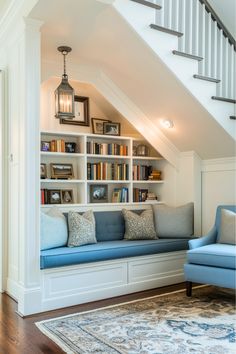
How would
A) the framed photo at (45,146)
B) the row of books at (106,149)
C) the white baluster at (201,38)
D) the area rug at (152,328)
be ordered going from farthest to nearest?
the row of books at (106,149)
the framed photo at (45,146)
the white baluster at (201,38)
the area rug at (152,328)

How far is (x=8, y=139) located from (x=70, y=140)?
3.12 feet

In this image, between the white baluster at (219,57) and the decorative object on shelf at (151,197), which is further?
the decorative object on shelf at (151,197)

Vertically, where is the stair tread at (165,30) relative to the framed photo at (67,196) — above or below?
above

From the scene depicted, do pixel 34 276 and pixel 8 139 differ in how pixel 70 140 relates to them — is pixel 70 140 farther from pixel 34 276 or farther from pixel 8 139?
pixel 34 276

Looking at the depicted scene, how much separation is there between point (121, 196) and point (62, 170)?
85cm

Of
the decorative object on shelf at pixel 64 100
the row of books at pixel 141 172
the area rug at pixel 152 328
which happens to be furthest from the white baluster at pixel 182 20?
the area rug at pixel 152 328

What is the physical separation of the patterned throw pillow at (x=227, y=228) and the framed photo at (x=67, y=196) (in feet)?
5.80

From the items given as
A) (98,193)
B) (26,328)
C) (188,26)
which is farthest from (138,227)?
(188,26)

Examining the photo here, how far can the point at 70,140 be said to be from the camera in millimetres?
4363

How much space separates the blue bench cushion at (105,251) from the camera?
3.08 metres

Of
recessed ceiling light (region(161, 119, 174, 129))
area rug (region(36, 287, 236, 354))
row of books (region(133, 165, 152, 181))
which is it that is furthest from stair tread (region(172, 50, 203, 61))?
area rug (region(36, 287, 236, 354))

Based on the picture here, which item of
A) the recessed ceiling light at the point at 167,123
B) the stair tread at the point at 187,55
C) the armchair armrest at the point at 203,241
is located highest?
the stair tread at the point at 187,55

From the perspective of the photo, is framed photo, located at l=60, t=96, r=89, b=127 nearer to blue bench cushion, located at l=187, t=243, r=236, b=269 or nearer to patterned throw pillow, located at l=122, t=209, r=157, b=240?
patterned throw pillow, located at l=122, t=209, r=157, b=240

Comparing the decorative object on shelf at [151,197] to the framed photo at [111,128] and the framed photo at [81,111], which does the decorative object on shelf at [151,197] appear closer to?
the framed photo at [111,128]
